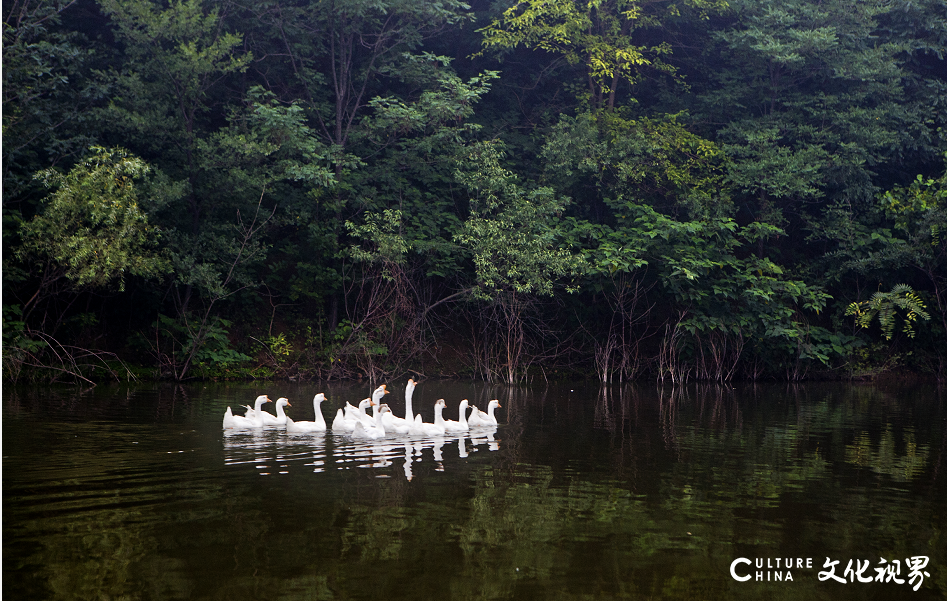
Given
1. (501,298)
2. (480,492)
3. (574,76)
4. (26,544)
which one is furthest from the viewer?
(574,76)

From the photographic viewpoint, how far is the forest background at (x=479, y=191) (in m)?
22.1

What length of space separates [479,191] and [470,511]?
19.3m

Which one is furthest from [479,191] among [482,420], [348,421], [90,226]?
[348,421]

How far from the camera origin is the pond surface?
593cm

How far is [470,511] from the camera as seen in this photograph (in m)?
7.73

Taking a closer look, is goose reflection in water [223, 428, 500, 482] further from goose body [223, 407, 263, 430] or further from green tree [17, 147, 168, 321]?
green tree [17, 147, 168, 321]

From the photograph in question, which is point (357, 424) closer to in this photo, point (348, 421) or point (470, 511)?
point (348, 421)

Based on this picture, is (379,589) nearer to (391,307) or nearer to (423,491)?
(423,491)

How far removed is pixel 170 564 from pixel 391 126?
20.5 metres

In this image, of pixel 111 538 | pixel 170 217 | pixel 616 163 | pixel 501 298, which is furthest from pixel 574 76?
pixel 111 538

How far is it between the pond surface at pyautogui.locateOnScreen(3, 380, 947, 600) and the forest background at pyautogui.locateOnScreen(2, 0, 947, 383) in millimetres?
9664

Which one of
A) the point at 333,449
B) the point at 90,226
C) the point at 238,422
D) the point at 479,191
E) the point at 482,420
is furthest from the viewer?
the point at 479,191

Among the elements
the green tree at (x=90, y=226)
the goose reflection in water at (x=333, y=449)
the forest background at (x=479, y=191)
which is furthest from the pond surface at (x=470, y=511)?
the forest background at (x=479, y=191)

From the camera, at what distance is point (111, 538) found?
6.59 m
